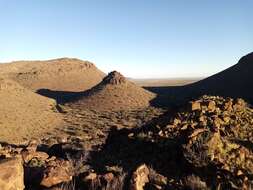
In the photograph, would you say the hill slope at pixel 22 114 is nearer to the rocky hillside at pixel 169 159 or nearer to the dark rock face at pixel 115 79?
the dark rock face at pixel 115 79

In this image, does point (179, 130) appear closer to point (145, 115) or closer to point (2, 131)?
point (2, 131)

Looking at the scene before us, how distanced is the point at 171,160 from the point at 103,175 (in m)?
2.69

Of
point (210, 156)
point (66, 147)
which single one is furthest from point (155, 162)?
point (66, 147)

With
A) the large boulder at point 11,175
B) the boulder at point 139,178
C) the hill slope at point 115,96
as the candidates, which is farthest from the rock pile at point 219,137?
the hill slope at point 115,96

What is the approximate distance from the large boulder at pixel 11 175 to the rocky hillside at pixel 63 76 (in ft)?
305

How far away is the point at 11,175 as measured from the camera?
Answer: 1006 centimetres

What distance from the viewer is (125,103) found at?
73250 millimetres

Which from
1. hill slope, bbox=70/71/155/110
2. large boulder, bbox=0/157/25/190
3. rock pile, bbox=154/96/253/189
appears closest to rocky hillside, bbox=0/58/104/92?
hill slope, bbox=70/71/155/110

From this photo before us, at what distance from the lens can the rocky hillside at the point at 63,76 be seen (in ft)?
351

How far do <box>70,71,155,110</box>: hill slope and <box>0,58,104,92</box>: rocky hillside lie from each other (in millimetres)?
24553

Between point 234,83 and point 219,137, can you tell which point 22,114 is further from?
point 219,137

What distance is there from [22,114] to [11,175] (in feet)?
162

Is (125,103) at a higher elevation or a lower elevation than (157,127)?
lower

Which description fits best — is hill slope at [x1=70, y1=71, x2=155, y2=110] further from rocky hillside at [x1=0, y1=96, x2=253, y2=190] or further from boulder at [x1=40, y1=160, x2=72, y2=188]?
boulder at [x1=40, y1=160, x2=72, y2=188]
